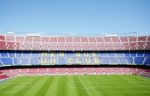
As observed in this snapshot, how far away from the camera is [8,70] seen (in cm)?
6003

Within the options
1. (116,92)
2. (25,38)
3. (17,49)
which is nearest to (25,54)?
(17,49)

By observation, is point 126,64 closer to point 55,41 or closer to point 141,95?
point 55,41

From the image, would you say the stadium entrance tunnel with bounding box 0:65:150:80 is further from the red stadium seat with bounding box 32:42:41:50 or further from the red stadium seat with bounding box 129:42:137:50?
the red stadium seat with bounding box 32:42:41:50

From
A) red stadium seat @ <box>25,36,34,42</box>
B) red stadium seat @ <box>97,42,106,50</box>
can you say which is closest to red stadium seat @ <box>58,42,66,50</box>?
red stadium seat @ <box>25,36,34,42</box>

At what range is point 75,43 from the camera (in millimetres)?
73688

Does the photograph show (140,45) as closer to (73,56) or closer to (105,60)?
(105,60)

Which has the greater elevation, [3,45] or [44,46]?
[3,45]

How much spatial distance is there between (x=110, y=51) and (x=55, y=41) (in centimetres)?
2030

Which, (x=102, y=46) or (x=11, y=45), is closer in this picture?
(x=11, y=45)

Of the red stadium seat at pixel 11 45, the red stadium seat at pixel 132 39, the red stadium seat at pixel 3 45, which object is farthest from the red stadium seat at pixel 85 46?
the red stadium seat at pixel 3 45

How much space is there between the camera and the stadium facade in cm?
6334

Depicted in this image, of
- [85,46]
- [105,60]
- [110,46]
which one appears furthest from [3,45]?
[110,46]

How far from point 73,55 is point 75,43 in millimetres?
6117

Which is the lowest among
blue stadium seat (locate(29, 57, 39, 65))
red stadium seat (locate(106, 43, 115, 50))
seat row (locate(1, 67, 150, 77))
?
seat row (locate(1, 67, 150, 77))
